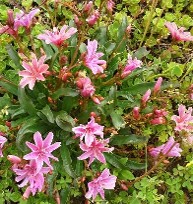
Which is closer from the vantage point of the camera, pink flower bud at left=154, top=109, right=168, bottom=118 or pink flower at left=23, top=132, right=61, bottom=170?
pink flower at left=23, top=132, right=61, bottom=170

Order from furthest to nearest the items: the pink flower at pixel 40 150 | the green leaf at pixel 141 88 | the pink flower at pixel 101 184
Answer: the green leaf at pixel 141 88, the pink flower at pixel 101 184, the pink flower at pixel 40 150

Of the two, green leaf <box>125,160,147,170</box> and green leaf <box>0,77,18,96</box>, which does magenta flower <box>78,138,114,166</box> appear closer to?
green leaf <box>125,160,147,170</box>

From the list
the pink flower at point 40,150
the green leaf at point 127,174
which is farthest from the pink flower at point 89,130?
the green leaf at point 127,174

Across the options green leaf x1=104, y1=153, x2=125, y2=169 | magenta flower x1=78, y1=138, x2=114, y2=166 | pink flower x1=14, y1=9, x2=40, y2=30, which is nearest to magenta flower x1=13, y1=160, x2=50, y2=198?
magenta flower x1=78, y1=138, x2=114, y2=166

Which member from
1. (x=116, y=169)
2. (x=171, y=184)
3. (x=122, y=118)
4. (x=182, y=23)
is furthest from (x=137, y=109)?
(x=182, y=23)

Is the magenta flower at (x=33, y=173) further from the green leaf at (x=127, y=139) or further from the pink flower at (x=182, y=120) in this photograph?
the pink flower at (x=182, y=120)

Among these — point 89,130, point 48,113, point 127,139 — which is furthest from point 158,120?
point 48,113
